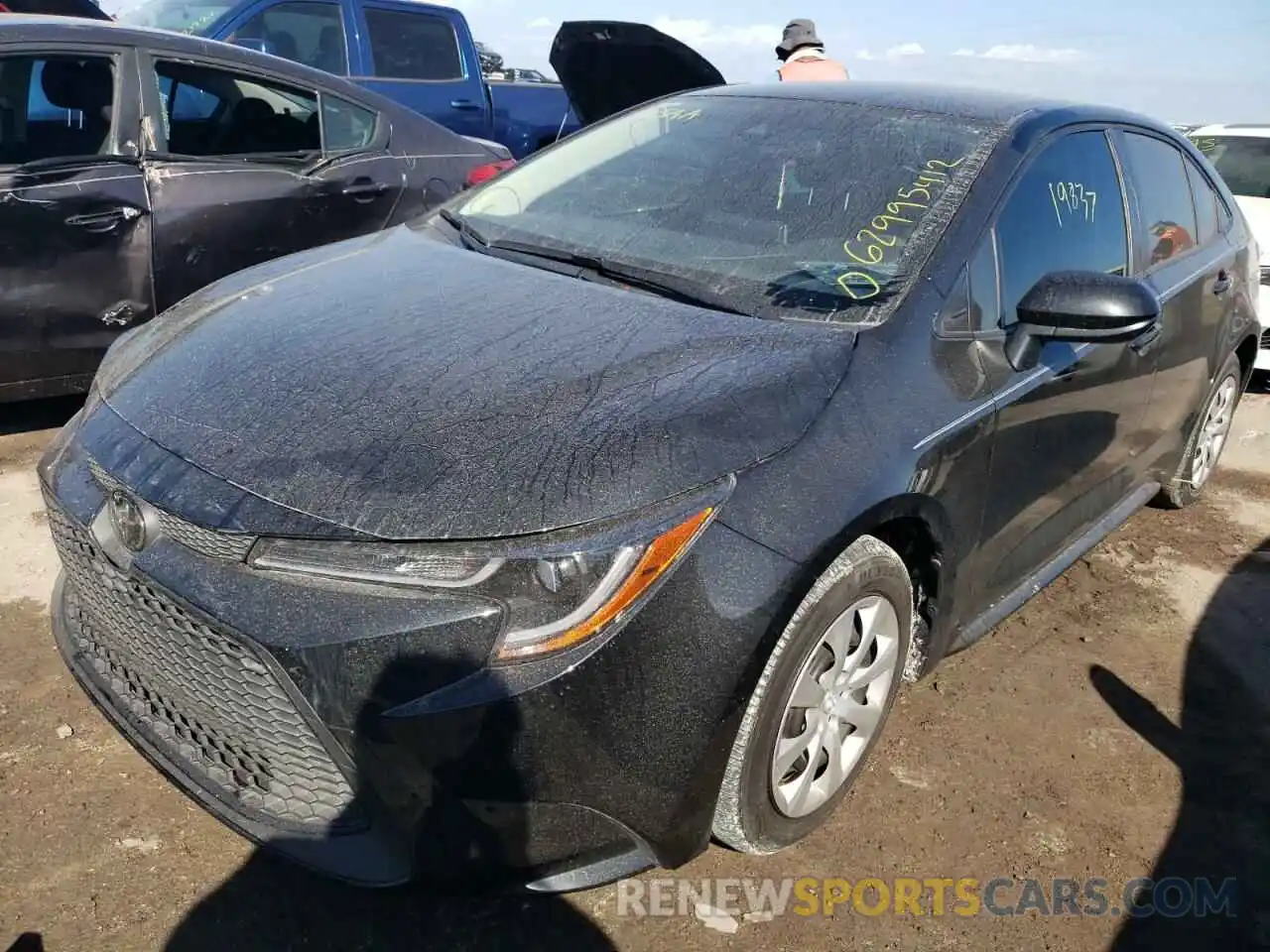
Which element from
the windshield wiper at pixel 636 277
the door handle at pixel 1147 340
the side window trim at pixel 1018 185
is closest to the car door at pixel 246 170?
the windshield wiper at pixel 636 277

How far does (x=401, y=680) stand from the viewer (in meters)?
1.66

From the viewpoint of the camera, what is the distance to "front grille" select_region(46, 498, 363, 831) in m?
1.76

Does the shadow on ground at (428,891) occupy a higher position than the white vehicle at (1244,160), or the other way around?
the white vehicle at (1244,160)

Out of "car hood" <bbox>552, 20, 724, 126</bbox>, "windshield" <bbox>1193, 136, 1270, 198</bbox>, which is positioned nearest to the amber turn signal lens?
"car hood" <bbox>552, 20, 724, 126</bbox>

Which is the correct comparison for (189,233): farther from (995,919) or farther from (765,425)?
(995,919)

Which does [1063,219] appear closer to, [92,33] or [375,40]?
[92,33]

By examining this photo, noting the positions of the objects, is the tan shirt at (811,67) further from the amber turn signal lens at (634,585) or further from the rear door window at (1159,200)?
the amber turn signal lens at (634,585)

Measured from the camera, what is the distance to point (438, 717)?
1648 millimetres

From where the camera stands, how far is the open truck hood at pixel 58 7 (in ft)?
20.0

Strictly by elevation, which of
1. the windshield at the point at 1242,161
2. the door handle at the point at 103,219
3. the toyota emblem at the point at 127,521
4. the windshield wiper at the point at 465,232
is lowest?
the toyota emblem at the point at 127,521

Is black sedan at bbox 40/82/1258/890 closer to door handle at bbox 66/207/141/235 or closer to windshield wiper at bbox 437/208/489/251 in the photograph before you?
windshield wiper at bbox 437/208/489/251

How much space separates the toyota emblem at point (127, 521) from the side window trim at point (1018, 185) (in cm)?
185

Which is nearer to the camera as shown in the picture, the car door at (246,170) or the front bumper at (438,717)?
the front bumper at (438,717)

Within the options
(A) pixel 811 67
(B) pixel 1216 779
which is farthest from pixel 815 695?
(A) pixel 811 67
